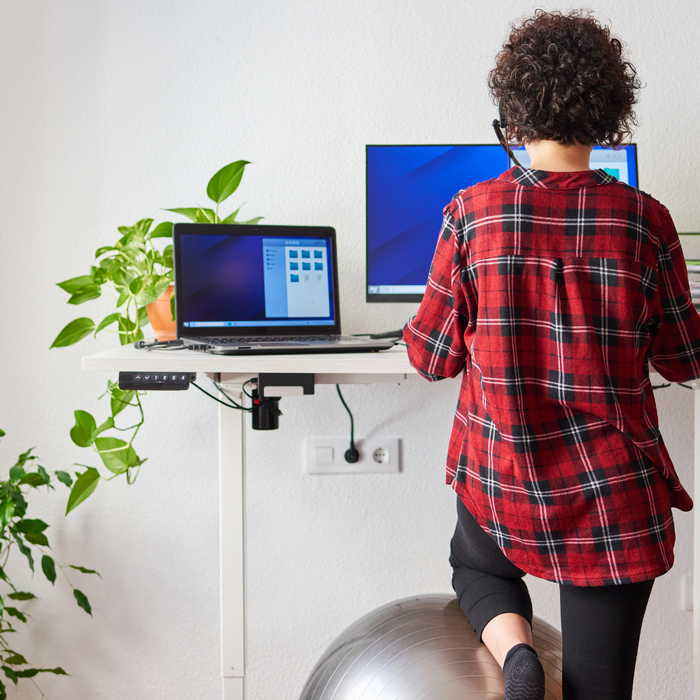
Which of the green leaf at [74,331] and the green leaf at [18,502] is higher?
the green leaf at [74,331]

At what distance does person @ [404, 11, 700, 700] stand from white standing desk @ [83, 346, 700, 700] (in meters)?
0.20

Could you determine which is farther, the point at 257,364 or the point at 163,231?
the point at 163,231

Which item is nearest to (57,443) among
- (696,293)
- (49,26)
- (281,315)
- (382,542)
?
(281,315)

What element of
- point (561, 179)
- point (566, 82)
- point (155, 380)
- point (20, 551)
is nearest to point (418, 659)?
point (155, 380)

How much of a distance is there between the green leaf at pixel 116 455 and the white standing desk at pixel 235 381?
0.22 meters

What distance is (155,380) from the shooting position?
982mm

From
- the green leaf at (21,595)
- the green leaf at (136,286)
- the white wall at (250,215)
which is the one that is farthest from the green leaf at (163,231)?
the green leaf at (21,595)

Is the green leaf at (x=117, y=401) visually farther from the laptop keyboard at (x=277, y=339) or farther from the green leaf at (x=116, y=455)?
the laptop keyboard at (x=277, y=339)

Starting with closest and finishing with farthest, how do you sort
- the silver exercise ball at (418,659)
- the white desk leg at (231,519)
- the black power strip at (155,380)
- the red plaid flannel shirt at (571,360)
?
the red plaid flannel shirt at (571,360), the silver exercise ball at (418,659), the black power strip at (155,380), the white desk leg at (231,519)

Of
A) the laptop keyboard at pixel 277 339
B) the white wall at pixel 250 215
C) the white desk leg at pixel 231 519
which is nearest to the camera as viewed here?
the laptop keyboard at pixel 277 339

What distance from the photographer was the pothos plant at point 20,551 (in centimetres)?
134

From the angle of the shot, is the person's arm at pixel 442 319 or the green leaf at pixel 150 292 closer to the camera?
the person's arm at pixel 442 319

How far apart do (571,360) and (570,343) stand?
2cm

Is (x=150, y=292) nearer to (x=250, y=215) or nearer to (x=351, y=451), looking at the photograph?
(x=250, y=215)
